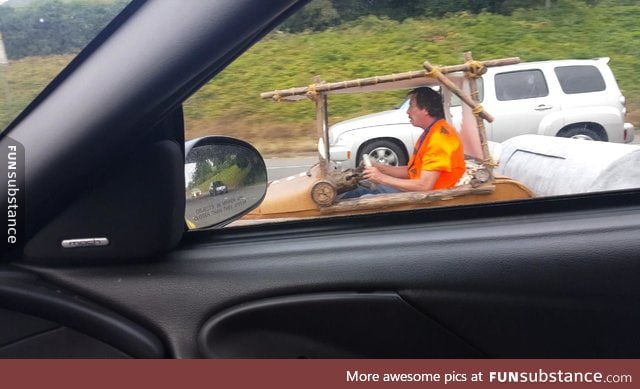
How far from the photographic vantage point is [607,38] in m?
2.32

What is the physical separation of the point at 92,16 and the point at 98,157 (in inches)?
15.6

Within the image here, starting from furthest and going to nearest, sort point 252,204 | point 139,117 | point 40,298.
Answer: point 252,204 → point 40,298 → point 139,117

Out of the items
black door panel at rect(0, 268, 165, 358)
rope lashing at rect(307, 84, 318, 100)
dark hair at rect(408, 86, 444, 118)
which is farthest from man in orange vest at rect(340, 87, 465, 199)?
black door panel at rect(0, 268, 165, 358)

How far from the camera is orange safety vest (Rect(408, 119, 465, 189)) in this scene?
7.76ft

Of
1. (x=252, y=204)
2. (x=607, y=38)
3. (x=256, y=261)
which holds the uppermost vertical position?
(x=607, y=38)

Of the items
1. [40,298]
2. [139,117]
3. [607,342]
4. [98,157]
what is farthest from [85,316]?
[607,342]

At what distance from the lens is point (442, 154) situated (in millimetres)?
2375

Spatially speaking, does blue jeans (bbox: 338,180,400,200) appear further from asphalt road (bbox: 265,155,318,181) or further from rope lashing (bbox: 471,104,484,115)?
rope lashing (bbox: 471,104,484,115)

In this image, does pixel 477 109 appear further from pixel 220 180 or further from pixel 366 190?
pixel 220 180

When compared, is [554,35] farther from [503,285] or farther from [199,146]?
[199,146]

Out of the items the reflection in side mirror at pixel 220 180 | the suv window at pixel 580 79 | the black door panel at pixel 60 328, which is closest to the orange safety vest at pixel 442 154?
the suv window at pixel 580 79

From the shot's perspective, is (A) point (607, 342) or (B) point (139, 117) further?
(A) point (607, 342)

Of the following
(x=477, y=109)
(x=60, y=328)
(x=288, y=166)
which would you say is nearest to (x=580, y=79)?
(x=477, y=109)

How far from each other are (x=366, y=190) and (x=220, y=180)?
0.46 metres
